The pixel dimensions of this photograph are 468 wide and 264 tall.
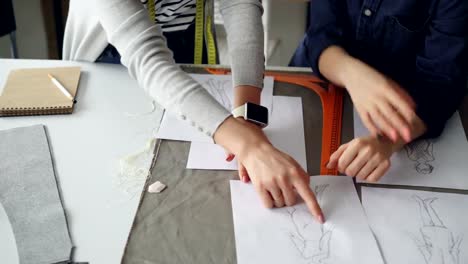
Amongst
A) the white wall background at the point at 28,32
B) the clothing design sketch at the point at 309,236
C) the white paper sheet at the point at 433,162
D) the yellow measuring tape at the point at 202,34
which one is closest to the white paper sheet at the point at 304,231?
the clothing design sketch at the point at 309,236

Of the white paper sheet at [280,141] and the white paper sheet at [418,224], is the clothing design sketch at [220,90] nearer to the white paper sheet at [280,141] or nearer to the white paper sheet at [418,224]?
the white paper sheet at [280,141]

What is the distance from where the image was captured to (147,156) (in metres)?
0.94

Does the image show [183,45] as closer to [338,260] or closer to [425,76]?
[425,76]

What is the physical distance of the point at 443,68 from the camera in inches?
39.9

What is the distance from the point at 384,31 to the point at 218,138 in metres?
0.44

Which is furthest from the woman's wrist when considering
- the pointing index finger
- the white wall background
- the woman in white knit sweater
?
the white wall background

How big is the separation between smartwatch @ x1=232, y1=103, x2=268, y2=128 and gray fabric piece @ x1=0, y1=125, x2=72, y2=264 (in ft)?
1.11

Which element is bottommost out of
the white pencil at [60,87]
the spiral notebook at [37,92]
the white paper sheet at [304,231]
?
the spiral notebook at [37,92]

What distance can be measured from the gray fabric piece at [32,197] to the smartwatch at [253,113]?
1.11ft

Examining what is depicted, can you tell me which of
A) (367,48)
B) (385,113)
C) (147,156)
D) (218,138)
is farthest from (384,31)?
(147,156)

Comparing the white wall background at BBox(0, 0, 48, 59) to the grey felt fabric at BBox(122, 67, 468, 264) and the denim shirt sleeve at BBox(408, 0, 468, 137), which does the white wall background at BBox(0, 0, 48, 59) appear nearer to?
the grey felt fabric at BBox(122, 67, 468, 264)

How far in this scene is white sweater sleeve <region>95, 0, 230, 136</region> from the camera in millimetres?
897

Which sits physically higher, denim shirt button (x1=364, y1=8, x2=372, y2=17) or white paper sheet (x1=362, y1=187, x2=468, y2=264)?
denim shirt button (x1=364, y1=8, x2=372, y2=17)

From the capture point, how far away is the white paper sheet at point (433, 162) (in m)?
0.91
